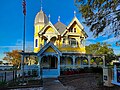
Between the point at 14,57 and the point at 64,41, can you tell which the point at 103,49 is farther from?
the point at 14,57

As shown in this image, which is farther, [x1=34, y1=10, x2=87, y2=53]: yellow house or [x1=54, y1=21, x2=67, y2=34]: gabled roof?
[x1=54, y1=21, x2=67, y2=34]: gabled roof

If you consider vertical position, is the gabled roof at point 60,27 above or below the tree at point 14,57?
above

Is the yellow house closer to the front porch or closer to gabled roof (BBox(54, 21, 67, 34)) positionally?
gabled roof (BBox(54, 21, 67, 34))

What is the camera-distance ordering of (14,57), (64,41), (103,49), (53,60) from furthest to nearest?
(14,57)
(103,49)
(64,41)
(53,60)

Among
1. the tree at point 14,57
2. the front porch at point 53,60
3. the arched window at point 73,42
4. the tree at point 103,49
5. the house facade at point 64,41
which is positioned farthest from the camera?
the tree at point 14,57

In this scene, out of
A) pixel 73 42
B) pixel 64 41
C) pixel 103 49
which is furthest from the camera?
pixel 103 49

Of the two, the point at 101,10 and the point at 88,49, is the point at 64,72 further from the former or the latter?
the point at 88,49

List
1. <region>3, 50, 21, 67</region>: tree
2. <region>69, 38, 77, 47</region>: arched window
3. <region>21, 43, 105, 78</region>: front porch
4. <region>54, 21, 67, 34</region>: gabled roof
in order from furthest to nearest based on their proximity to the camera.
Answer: <region>3, 50, 21, 67</region>: tree → <region>54, 21, 67, 34</region>: gabled roof → <region>69, 38, 77, 47</region>: arched window → <region>21, 43, 105, 78</region>: front porch

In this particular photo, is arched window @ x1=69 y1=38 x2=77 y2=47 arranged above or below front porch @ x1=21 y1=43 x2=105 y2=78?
above

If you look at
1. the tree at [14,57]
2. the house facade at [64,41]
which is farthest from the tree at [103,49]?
the tree at [14,57]

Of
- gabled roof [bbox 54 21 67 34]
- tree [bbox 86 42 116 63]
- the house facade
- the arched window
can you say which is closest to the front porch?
the house facade

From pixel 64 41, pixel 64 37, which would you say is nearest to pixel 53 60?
pixel 64 41

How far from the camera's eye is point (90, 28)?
14539mm

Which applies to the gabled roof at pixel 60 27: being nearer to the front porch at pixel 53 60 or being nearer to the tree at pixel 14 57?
the front porch at pixel 53 60
